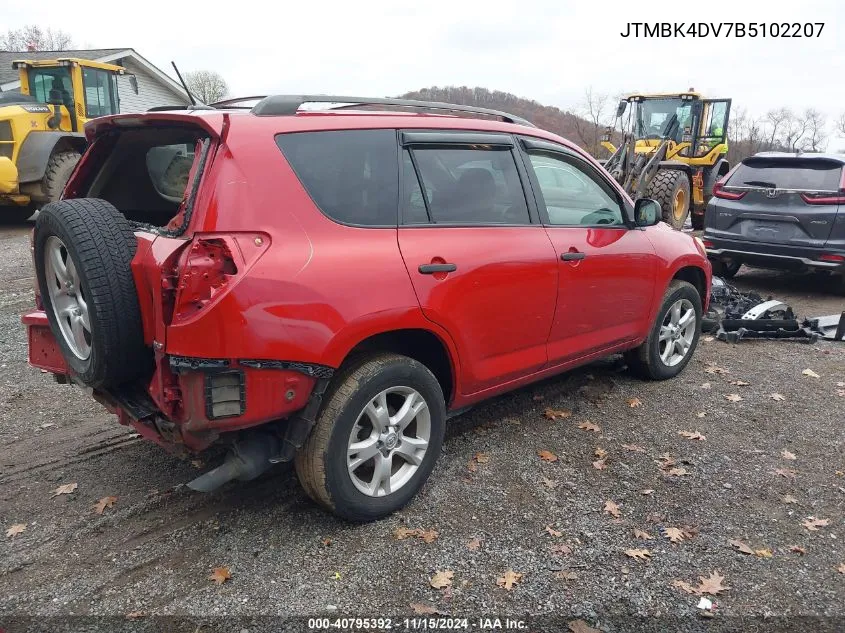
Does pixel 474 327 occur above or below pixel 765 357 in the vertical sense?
above

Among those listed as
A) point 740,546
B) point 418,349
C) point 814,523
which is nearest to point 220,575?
point 418,349

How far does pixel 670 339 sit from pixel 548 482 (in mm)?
2174

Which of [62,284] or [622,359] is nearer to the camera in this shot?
[62,284]

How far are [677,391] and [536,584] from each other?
2761 millimetres

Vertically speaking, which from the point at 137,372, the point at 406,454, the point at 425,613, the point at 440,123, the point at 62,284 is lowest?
the point at 425,613

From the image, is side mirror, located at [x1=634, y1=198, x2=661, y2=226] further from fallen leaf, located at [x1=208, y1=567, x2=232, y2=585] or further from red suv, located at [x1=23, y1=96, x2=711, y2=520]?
fallen leaf, located at [x1=208, y1=567, x2=232, y2=585]

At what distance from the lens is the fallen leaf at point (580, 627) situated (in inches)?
101

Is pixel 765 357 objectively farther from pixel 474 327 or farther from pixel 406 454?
pixel 406 454

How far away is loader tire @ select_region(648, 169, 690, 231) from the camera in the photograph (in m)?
12.4

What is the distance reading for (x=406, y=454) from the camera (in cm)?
327

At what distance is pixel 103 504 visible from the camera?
336cm

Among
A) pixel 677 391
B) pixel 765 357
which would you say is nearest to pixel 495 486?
pixel 677 391

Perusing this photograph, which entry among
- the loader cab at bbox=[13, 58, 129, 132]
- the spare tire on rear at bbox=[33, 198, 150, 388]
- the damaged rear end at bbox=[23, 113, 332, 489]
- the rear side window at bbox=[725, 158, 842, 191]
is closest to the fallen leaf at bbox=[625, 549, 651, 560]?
the damaged rear end at bbox=[23, 113, 332, 489]

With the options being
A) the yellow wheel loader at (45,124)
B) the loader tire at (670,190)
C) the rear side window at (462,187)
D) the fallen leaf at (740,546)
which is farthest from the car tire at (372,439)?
the loader tire at (670,190)
